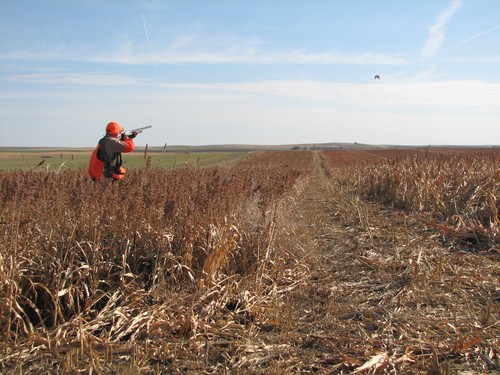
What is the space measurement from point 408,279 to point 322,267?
1.11m

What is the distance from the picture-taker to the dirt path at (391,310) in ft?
10.7

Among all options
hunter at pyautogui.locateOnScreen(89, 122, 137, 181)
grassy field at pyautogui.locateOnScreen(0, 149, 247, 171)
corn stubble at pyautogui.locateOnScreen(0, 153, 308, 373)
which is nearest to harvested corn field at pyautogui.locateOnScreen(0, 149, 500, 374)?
corn stubble at pyautogui.locateOnScreen(0, 153, 308, 373)

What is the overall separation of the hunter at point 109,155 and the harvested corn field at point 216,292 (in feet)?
8.12

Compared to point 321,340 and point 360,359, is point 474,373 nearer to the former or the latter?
point 360,359

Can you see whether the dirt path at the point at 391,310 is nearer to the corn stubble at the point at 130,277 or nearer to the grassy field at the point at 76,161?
the corn stubble at the point at 130,277

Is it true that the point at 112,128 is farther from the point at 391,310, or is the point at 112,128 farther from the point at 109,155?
the point at 391,310

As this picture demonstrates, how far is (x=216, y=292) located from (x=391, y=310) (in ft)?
5.57

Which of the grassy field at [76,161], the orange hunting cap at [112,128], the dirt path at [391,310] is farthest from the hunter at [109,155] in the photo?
the dirt path at [391,310]

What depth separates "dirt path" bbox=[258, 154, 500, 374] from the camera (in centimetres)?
326

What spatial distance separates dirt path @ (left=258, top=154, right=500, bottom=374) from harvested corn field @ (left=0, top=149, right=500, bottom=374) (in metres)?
0.02

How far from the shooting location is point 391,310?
13.8ft

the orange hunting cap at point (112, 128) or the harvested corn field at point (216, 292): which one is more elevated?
the orange hunting cap at point (112, 128)

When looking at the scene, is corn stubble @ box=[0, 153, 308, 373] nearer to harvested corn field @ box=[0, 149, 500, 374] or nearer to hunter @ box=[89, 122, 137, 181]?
harvested corn field @ box=[0, 149, 500, 374]

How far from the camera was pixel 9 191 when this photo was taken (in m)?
4.89
